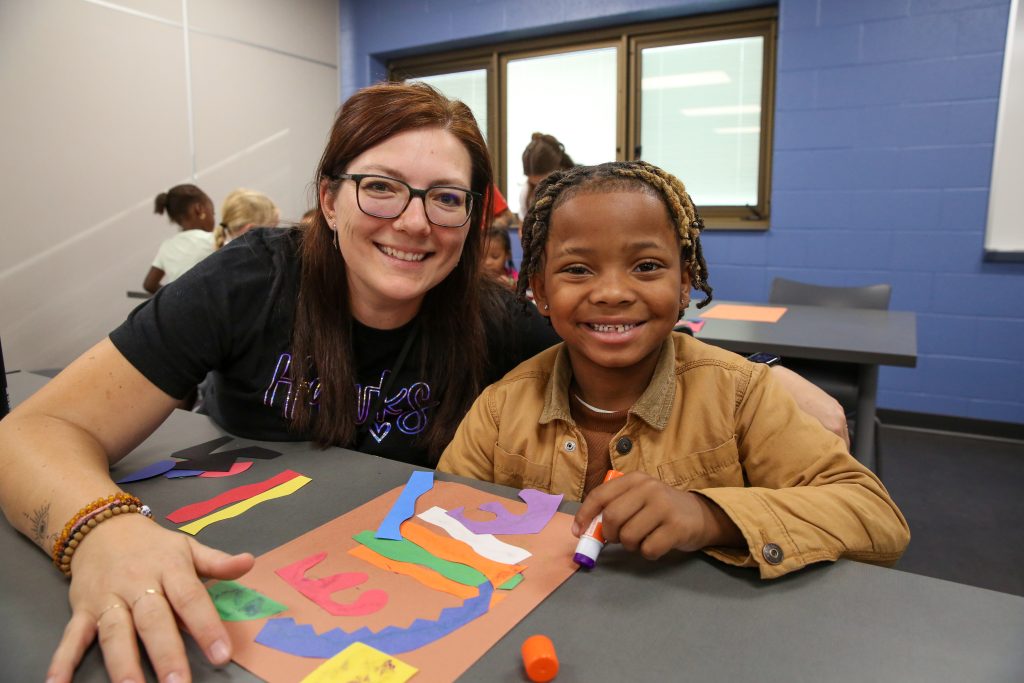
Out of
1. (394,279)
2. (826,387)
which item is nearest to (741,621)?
(394,279)

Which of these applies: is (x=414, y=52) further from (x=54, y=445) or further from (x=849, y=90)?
(x=54, y=445)

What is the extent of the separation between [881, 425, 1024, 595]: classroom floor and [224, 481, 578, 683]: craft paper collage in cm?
195

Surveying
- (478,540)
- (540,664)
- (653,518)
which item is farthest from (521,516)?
(540,664)

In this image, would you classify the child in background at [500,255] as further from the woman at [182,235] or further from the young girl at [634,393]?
the young girl at [634,393]

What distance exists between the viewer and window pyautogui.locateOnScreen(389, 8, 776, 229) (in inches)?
157

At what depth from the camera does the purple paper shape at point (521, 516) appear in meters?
0.77

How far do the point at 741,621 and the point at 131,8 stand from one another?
478 centimetres

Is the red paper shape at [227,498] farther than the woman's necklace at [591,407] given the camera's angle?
No

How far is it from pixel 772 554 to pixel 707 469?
28 cm

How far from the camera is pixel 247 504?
856 mm

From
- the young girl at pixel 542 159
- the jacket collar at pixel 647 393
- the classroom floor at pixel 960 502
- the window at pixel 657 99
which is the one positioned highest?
the window at pixel 657 99

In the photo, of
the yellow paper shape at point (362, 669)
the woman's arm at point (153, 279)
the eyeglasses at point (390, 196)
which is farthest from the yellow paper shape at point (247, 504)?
the woman's arm at point (153, 279)

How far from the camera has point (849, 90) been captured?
354 centimetres

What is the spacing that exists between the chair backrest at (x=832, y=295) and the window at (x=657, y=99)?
37.3 inches
